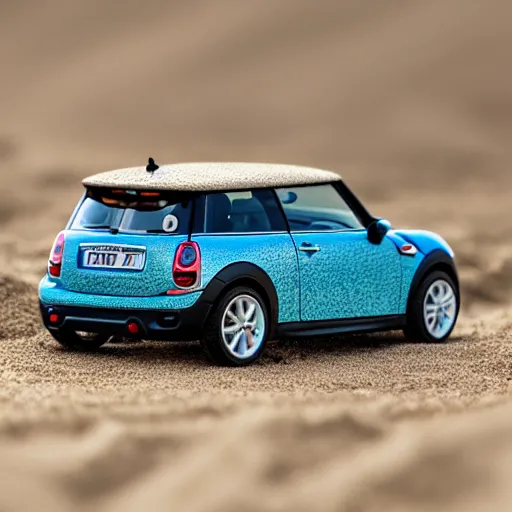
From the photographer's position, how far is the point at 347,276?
10.7m

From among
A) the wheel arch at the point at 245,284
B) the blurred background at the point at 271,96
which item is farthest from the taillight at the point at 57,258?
the blurred background at the point at 271,96

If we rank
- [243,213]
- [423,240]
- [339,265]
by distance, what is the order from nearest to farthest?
[243,213] < [339,265] < [423,240]

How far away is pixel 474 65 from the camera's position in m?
38.9

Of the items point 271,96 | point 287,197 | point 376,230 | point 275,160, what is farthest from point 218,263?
point 271,96

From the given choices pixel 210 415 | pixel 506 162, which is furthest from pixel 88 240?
pixel 506 162

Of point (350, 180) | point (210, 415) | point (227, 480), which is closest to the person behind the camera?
point (227, 480)

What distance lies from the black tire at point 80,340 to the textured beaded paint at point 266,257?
4.69ft

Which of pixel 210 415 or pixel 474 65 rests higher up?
pixel 474 65

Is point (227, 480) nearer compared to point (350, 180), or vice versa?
point (227, 480)

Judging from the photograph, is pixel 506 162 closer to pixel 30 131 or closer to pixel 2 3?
pixel 30 131

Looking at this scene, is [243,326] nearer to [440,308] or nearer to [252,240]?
[252,240]

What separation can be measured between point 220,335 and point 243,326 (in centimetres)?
23

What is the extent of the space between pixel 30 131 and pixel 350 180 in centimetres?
855

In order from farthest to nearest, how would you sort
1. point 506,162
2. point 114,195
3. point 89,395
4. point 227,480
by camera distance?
point 506,162, point 114,195, point 89,395, point 227,480
